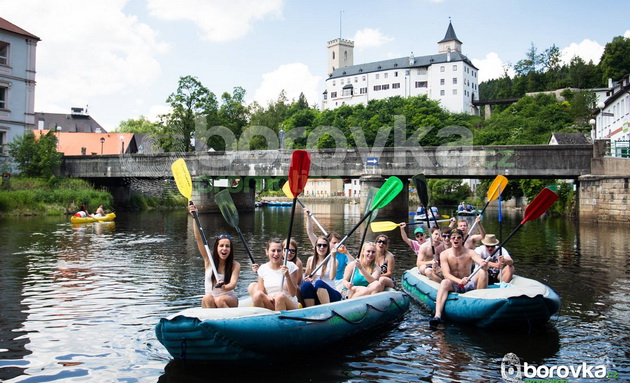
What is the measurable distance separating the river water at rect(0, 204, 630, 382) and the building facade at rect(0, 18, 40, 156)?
29.1 metres

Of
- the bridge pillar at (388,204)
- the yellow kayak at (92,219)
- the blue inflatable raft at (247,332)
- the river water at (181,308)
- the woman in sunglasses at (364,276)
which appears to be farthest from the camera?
the bridge pillar at (388,204)

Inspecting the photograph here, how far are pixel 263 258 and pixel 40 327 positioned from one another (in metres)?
10.4

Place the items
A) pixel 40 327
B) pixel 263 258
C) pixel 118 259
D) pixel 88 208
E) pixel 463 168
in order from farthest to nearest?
pixel 88 208 → pixel 463 168 → pixel 263 258 → pixel 118 259 → pixel 40 327

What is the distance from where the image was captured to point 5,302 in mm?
11352

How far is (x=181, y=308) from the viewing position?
10.9 m

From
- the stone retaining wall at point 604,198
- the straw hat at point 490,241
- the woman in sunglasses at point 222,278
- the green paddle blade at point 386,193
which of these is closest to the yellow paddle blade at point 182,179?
the woman in sunglasses at point 222,278

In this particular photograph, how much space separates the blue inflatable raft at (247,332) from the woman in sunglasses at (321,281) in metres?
0.70

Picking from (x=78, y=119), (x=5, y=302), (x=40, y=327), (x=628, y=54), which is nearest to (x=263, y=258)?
(x=5, y=302)

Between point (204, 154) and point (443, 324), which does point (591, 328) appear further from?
point (204, 154)

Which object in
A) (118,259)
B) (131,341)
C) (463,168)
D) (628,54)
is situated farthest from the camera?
(628,54)

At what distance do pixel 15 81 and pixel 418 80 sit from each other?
95557mm

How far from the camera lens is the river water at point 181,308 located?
7410 mm

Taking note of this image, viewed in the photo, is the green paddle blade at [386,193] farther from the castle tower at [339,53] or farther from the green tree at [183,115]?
the castle tower at [339,53]

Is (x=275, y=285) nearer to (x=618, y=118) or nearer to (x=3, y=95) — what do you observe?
(x=3, y=95)
